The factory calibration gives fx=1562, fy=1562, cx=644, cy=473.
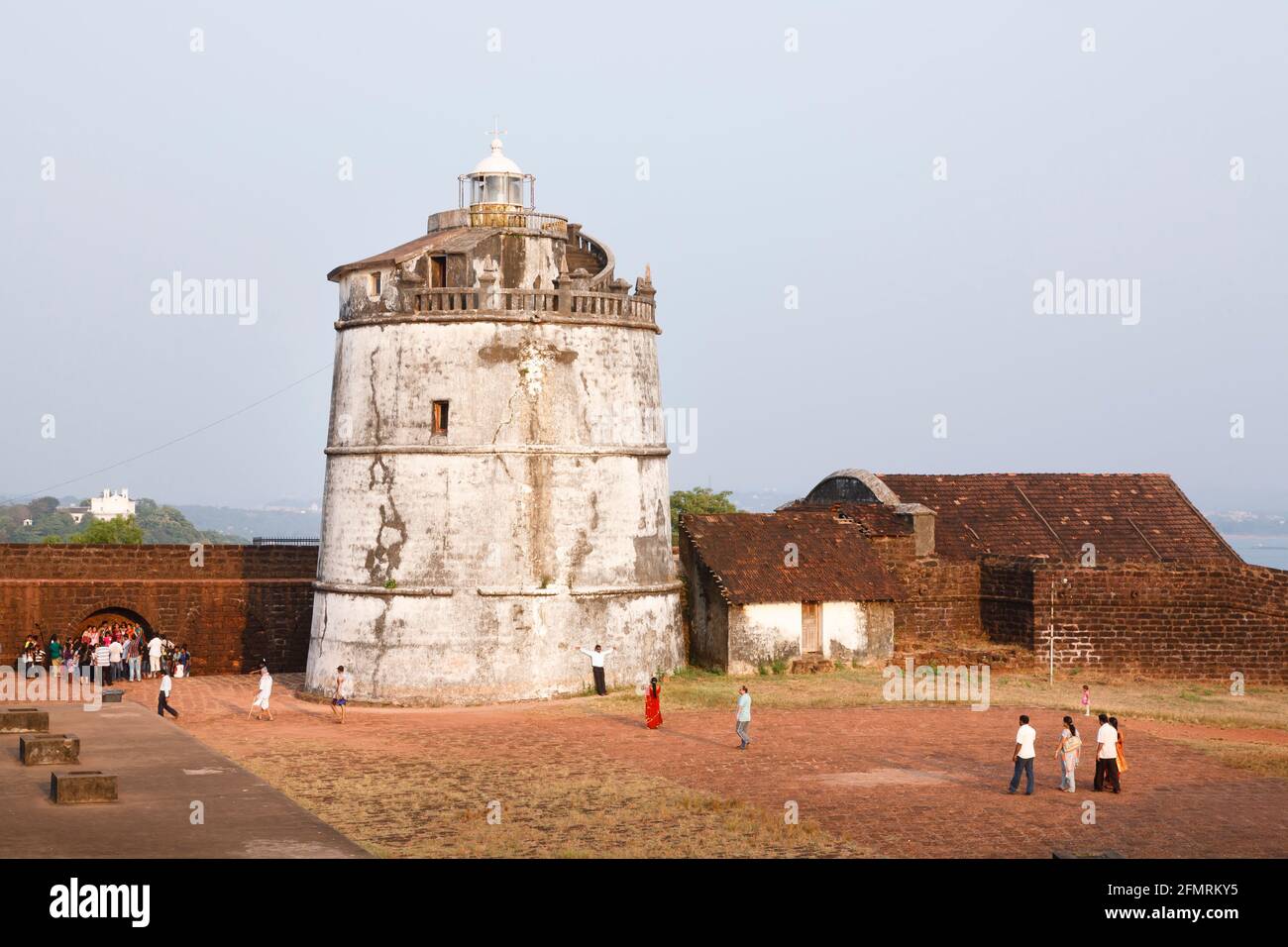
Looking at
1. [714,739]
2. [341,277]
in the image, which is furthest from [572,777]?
→ [341,277]

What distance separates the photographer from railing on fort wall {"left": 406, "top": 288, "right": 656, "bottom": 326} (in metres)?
28.0

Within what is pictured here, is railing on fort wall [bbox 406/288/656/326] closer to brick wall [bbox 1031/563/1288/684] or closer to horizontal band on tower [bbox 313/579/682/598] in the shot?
horizontal band on tower [bbox 313/579/682/598]

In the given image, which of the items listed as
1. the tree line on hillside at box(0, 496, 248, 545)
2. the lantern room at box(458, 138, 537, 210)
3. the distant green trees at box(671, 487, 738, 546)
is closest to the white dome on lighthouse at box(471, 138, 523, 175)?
the lantern room at box(458, 138, 537, 210)

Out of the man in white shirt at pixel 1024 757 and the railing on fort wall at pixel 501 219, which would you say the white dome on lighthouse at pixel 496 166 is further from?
the man in white shirt at pixel 1024 757

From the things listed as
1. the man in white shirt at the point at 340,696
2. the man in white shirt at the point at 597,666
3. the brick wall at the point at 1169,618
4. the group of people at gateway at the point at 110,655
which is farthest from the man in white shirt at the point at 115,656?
the brick wall at the point at 1169,618

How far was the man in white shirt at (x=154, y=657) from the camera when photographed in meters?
31.8

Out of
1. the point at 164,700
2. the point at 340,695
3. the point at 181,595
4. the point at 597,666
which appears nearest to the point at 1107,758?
the point at 597,666

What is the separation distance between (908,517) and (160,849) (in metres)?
21.5

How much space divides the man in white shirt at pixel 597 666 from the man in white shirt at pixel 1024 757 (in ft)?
33.0

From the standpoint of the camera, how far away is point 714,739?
77.7ft

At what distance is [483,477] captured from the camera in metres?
27.9

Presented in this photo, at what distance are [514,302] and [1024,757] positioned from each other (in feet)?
43.1

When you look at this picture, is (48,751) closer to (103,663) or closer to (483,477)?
(483,477)
